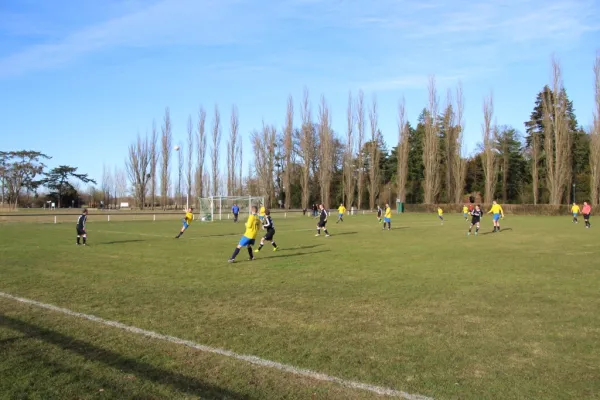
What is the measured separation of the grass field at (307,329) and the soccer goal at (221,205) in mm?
29083

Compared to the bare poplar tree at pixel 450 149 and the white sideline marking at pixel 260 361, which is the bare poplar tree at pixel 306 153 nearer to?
the bare poplar tree at pixel 450 149

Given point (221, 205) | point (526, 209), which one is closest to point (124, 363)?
point (221, 205)

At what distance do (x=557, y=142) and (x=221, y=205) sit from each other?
1512 inches

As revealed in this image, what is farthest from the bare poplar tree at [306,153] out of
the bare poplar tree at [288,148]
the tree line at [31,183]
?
the tree line at [31,183]

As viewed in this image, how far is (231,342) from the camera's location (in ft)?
17.8

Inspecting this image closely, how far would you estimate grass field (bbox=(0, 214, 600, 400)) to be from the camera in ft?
13.6

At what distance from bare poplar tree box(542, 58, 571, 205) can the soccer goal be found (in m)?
33.5

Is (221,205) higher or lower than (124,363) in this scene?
higher

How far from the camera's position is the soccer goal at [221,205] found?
41438 millimetres

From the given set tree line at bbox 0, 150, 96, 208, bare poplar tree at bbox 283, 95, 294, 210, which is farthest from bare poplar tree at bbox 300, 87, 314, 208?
tree line at bbox 0, 150, 96, 208

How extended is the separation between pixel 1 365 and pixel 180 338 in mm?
1875

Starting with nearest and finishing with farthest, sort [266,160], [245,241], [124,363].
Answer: [124,363] < [245,241] < [266,160]

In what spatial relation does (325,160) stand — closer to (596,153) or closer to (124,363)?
(596,153)

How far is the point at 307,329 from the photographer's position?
6.02 metres
